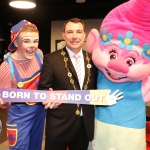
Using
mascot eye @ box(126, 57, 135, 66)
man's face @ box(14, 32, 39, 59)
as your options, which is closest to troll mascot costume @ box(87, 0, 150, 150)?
mascot eye @ box(126, 57, 135, 66)

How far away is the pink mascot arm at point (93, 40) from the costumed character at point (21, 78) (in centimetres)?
41

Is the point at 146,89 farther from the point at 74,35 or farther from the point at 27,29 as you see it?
the point at 27,29

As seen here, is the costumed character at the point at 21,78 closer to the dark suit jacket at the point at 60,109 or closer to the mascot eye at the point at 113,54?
the dark suit jacket at the point at 60,109

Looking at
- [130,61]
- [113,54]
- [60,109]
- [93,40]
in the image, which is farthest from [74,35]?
[60,109]

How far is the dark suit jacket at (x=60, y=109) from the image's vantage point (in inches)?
71.4

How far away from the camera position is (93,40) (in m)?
1.93

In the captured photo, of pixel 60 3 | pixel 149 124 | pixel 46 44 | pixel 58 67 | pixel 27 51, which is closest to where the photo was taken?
pixel 58 67

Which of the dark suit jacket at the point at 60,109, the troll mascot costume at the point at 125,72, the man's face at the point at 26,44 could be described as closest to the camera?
the troll mascot costume at the point at 125,72

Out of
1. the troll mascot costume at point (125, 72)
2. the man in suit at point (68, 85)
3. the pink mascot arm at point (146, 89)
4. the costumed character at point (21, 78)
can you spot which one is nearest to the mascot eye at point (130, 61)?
the troll mascot costume at point (125, 72)

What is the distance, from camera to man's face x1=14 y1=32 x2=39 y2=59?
1.93 metres

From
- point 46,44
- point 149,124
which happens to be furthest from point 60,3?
point 149,124

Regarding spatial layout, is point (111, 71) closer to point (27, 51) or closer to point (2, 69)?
point (27, 51)

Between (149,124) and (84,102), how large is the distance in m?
1.22

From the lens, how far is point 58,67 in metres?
1.82
